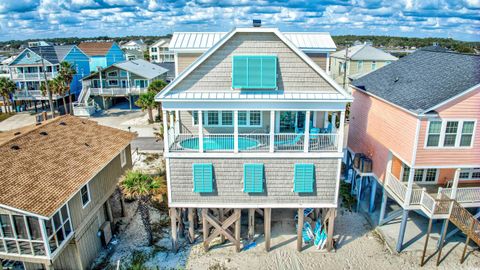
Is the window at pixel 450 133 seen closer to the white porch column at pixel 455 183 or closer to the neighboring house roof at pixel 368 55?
the white porch column at pixel 455 183

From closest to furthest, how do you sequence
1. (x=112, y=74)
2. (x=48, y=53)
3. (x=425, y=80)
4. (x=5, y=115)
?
(x=425, y=80)
(x=5, y=115)
(x=112, y=74)
(x=48, y=53)

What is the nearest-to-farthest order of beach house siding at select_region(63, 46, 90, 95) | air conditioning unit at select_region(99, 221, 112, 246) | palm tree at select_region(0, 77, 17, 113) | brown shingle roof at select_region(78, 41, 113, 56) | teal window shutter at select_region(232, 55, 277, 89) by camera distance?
teal window shutter at select_region(232, 55, 277, 89) → air conditioning unit at select_region(99, 221, 112, 246) → palm tree at select_region(0, 77, 17, 113) → beach house siding at select_region(63, 46, 90, 95) → brown shingle roof at select_region(78, 41, 113, 56)

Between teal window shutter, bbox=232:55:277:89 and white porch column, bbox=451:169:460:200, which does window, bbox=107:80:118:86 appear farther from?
white porch column, bbox=451:169:460:200

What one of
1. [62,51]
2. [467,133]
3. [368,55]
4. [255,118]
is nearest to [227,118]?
[255,118]

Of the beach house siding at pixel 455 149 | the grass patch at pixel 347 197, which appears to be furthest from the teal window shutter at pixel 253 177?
the grass patch at pixel 347 197

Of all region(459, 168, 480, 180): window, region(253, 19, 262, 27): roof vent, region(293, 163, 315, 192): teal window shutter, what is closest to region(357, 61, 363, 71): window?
region(459, 168, 480, 180): window

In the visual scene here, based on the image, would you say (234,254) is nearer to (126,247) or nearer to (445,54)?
(126,247)

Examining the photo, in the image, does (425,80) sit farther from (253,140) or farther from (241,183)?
(241,183)
